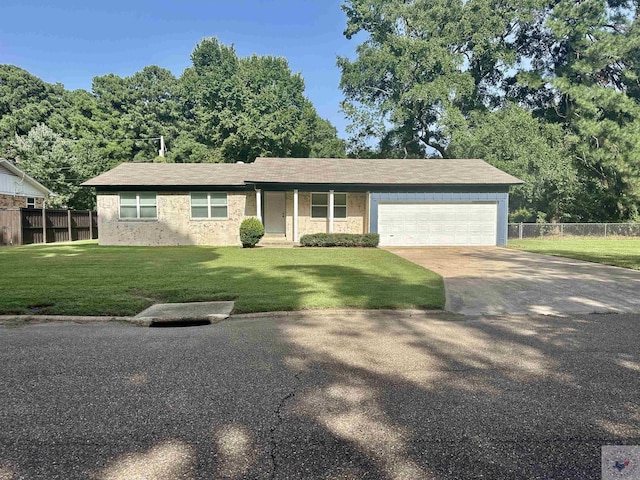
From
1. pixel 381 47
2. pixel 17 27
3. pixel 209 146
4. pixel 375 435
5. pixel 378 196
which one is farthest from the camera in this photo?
pixel 209 146

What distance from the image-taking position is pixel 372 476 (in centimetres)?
212

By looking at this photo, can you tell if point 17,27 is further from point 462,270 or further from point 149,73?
point 462,270

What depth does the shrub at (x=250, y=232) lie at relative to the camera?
54.9 feet

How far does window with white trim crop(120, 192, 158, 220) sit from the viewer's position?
1883cm

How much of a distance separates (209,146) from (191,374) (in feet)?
125

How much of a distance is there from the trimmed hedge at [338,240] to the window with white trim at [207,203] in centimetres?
473

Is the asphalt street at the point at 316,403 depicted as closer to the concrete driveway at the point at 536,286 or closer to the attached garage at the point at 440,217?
the concrete driveway at the point at 536,286

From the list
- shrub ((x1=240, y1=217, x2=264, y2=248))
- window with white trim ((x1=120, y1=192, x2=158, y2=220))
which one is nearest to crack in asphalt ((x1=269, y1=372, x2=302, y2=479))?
shrub ((x1=240, y1=217, x2=264, y2=248))

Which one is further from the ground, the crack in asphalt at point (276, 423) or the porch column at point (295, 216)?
the porch column at point (295, 216)

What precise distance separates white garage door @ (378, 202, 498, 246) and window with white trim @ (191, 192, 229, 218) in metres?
7.84

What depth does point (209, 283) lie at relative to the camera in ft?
27.4

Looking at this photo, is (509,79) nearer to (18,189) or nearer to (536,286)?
(536,286)

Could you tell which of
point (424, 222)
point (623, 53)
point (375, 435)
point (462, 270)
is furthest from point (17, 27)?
point (623, 53)

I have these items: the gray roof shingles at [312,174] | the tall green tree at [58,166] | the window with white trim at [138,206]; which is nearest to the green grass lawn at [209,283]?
the window with white trim at [138,206]
